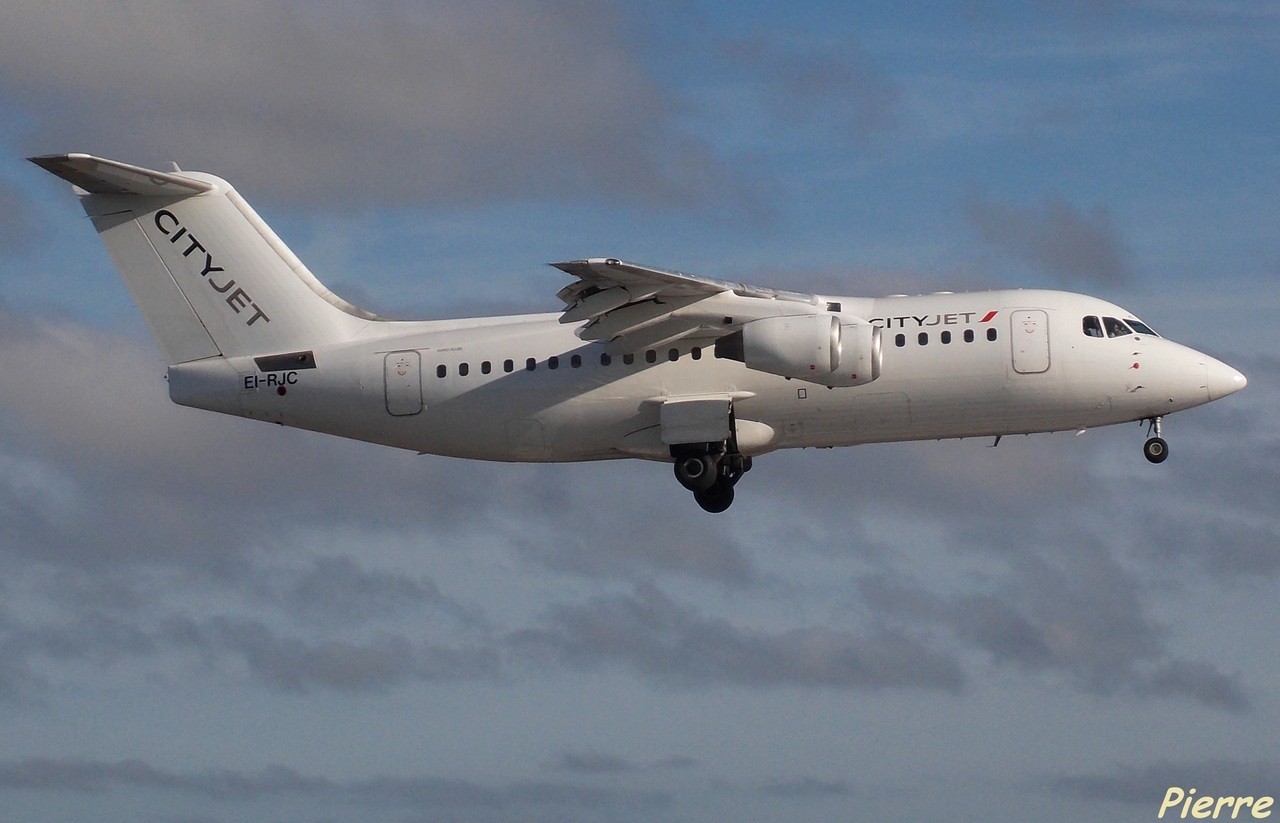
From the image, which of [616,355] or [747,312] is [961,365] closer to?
[747,312]

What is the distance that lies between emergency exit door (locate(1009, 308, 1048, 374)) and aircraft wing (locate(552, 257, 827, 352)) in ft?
9.75

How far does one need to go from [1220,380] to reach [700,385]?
7.95 meters

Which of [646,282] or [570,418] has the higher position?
[646,282]

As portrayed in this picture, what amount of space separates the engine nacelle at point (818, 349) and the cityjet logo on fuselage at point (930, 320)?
577 millimetres

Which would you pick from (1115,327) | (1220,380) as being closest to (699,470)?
(1115,327)

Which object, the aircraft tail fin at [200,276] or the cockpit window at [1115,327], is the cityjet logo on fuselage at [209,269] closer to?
the aircraft tail fin at [200,276]

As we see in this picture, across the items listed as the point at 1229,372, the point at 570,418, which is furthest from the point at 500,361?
the point at 1229,372

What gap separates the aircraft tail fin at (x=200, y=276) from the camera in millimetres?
30016

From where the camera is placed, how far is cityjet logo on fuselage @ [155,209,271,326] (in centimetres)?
3016

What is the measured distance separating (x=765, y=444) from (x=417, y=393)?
5629 mm

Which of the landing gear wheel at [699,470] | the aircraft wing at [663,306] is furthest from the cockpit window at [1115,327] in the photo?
the landing gear wheel at [699,470]

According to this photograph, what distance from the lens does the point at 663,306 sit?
27.7 m

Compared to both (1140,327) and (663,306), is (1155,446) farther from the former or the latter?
(663,306)

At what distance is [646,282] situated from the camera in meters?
27.0
